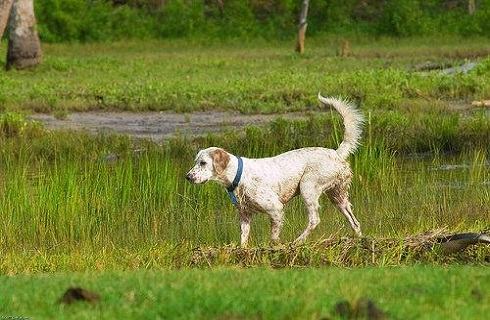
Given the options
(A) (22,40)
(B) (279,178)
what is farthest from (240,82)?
(B) (279,178)

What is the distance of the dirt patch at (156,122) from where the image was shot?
20.3 m

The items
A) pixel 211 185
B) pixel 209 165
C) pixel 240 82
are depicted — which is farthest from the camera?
pixel 240 82

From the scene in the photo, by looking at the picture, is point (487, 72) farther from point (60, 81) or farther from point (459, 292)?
point (459, 292)

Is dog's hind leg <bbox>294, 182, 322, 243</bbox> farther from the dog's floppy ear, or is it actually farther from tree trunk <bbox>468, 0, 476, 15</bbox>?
tree trunk <bbox>468, 0, 476, 15</bbox>

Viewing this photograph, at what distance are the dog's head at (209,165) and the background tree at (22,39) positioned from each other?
66.6ft

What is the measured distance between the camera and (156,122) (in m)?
21.4

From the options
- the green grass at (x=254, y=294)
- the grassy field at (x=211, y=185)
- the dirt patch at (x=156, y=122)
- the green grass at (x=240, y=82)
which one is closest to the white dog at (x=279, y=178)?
the grassy field at (x=211, y=185)

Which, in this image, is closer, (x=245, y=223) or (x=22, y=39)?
(x=245, y=223)

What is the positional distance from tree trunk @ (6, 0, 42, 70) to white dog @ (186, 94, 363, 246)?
1987 centimetres

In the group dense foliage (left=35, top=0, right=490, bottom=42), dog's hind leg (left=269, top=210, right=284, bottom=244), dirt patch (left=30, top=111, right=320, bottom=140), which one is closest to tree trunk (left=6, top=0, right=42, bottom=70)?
dirt patch (left=30, top=111, right=320, bottom=140)

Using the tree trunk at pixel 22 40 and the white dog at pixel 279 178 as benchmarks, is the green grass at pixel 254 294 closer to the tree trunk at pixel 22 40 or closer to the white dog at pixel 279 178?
the white dog at pixel 279 178

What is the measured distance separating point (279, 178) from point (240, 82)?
548 inches

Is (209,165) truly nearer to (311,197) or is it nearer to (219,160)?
(219,160)

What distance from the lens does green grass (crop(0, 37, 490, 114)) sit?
22.8 meters
